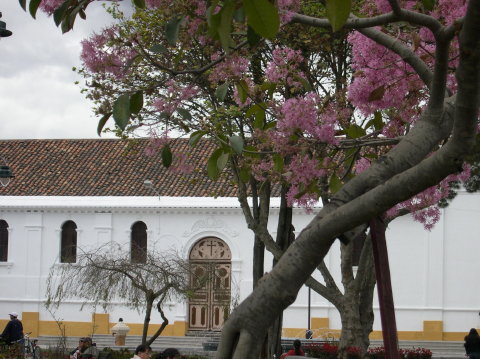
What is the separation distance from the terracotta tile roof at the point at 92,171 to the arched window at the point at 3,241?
3.89ft

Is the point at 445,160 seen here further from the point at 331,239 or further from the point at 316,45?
the point at 316,45

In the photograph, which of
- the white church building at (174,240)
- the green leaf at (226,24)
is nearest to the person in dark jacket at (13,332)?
the white church building at (174,240)

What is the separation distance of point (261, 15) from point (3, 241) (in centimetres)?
3455

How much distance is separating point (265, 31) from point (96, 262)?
21225 mm

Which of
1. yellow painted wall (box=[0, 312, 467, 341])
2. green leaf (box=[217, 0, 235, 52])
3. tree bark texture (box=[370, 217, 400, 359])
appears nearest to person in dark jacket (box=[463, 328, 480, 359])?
yellow painted wall (box=[0, 312, 467, 341])

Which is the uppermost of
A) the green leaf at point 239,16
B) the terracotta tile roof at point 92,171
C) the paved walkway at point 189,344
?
the terracotta tile roof at point 92,171

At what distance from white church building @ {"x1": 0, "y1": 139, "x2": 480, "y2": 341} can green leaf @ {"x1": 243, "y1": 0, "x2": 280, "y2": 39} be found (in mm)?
A: 28016

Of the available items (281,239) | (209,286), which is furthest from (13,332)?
(209,286)

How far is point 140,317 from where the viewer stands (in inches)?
1351

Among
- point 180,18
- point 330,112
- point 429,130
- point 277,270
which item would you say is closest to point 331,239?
point 277,270

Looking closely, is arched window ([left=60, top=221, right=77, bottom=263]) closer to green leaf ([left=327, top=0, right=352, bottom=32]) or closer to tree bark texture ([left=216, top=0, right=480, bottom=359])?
tree bark texture ([left=216, top=0, right=480, bottom=359])

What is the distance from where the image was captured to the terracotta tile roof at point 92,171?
35.7 metres

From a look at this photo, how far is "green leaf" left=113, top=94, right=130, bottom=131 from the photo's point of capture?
5.09m

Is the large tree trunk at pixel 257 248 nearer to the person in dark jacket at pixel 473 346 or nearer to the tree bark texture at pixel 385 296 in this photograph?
the person in dark jacket at pixel 473 346
